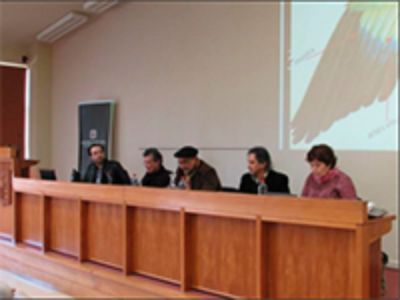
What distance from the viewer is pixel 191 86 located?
5.64m

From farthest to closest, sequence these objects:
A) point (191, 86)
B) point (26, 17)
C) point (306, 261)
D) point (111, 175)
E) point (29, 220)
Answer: point (26, 17), point (191, 86), point (111, 175), point (29, 220), point (306, 261)

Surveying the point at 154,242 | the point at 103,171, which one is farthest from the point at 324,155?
the point at 103,171

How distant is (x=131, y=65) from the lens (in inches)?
253

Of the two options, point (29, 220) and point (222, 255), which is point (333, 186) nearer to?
point (222, 255)

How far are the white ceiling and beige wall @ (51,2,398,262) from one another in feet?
1.74

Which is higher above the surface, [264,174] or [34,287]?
[264,174]

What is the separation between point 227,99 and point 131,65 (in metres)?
1.78

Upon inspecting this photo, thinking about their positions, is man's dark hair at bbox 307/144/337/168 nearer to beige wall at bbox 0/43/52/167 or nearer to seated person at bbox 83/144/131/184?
seated person at bbox 83/144/131/184

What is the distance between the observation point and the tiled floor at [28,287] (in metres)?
2.88

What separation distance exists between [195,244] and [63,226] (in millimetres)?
1127

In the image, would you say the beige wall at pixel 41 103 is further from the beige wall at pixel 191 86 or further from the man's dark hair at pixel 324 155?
the man's dark hair at pixel 324 155

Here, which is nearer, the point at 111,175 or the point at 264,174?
the point at 264,174

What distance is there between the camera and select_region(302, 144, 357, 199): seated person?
9.80 feet

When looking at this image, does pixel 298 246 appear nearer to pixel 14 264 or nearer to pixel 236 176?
pixel 14 264
